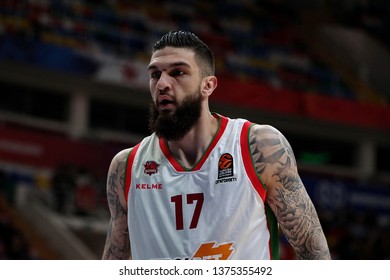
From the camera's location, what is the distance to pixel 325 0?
25.7m

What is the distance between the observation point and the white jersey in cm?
335

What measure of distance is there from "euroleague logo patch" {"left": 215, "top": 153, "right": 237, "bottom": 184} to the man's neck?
0.41ft

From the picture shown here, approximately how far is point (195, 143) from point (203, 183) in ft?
0.79

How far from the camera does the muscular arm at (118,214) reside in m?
3.76

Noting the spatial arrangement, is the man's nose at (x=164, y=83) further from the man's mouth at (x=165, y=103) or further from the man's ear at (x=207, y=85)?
the man's ear at (x=207, y=85)

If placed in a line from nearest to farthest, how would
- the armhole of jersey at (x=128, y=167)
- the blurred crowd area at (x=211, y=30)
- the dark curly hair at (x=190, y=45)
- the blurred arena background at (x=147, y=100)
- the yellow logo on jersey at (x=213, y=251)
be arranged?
the yellow logo on jersey at (x=213, y=251) → the dark curly hair at (x=190, y=45) → the armhole of jersey at (x=128, y=167) → the blurred arena background at (x=147, y=100) → the blurred crowd area at (x=211, y=30)

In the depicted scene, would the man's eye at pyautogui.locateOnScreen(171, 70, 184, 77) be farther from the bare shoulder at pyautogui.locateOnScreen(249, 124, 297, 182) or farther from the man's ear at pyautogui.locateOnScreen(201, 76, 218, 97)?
the bare shoulder at pyautogui.locateOnScreen(249, 124, 297, 182)

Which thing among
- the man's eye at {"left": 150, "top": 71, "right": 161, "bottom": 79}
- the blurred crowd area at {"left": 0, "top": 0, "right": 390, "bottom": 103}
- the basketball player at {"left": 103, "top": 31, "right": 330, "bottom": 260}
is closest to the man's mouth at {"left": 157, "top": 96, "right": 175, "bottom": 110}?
the basketball player at {"left": 103, "top": 31, "right": 330, "bottom": 260}

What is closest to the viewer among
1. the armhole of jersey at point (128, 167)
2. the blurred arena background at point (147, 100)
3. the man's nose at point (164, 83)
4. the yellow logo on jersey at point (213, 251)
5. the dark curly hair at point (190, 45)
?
the yellow logo on jersey at point (213, 251)

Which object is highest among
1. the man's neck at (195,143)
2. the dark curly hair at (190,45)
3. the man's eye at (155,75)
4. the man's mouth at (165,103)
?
the dark curly hair at (190,45)

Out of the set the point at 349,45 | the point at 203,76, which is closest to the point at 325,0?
the point at 349,45

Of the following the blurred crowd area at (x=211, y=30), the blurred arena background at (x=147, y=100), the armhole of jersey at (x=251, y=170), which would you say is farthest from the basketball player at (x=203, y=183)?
the blurred crowd area at (x=211, y=30)

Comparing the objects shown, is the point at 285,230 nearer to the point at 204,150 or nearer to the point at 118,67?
the point at 204,150

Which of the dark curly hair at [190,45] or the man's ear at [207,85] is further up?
the dark curly hair at [190,45]
